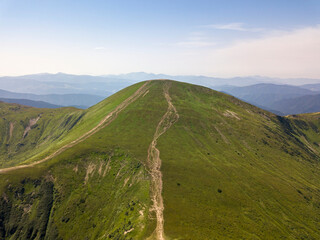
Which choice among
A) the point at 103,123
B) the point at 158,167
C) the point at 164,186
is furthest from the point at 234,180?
the point at 103,123

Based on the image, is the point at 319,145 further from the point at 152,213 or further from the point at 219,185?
the point at 152,213

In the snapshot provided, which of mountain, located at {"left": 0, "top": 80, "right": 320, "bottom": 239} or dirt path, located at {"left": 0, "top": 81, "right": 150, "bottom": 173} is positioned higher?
dirt path, located at {"left": 0, "top": 81, "right": 150, "bottom": 173}

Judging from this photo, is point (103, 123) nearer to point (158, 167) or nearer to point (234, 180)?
point (158, 167)

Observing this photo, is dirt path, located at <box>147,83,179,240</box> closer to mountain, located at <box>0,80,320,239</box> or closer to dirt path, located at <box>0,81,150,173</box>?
mountain, located at <box>0,80,320,239</box>

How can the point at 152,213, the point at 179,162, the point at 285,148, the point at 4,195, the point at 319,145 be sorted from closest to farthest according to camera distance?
the point at 152,213 < the point at 4,195 < the point at 179,162 < the point at 285,148 < the point at 319,145

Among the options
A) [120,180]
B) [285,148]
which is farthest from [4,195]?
[285,148]

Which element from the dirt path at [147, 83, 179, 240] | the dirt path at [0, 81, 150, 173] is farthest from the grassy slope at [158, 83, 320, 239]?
the dirt path at [0, 81, 150, 173]

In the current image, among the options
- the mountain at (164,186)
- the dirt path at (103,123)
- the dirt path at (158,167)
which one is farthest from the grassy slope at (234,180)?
the dirt path at (103,123)
